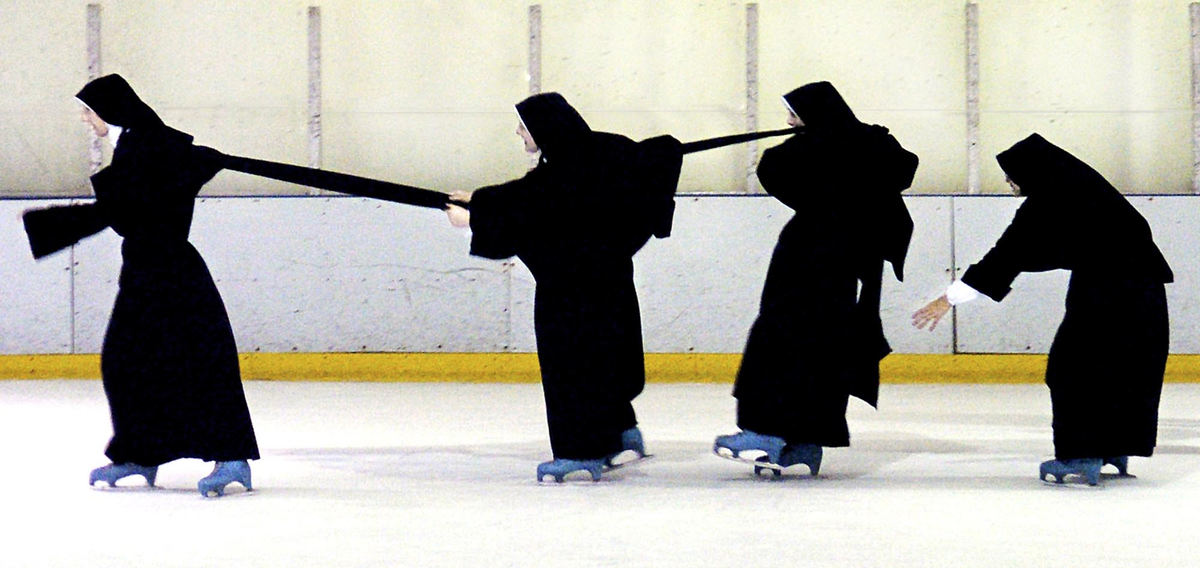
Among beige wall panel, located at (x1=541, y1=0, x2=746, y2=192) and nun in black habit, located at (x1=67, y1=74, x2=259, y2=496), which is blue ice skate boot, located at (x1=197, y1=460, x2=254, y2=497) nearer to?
nun in black habit, located at (x1=67, y1=74, x2=259, y2=496)

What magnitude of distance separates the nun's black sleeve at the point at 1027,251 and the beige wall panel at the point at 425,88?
17.9 feet

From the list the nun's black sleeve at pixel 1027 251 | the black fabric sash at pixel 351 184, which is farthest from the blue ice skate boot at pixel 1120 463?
the black fabric sash at pixel 351 184

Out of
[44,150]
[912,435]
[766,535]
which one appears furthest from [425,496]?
[44,150]

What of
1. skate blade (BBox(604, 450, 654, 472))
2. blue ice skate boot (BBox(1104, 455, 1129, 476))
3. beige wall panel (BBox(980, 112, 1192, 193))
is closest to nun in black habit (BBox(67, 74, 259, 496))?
skate blade (BBox(604, 450, 654, 472))

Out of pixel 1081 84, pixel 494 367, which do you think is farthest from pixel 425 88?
pixel 1081 84

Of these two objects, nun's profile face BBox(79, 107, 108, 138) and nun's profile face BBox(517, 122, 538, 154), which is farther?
nun's profile face BBox(517, 122, 538, 154)

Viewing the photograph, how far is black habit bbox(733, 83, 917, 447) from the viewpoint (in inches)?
231

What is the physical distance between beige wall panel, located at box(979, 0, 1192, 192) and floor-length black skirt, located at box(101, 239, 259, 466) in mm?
6567

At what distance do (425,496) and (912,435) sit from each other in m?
2.87

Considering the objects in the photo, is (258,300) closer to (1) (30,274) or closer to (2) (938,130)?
(1) (30,274)

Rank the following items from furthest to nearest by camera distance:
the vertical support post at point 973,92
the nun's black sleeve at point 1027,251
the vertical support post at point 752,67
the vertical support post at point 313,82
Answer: the vertical support post at point 313,82 < the vertical support post at point 752,67 < the vertical support post at point 973,92 < the nun's black sleeve at point 1027,251

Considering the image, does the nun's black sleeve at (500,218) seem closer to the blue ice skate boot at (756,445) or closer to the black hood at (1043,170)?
the blue ice skate boot at (756,445)

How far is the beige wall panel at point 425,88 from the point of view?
35.7 feet

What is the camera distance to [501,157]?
10.9 m
